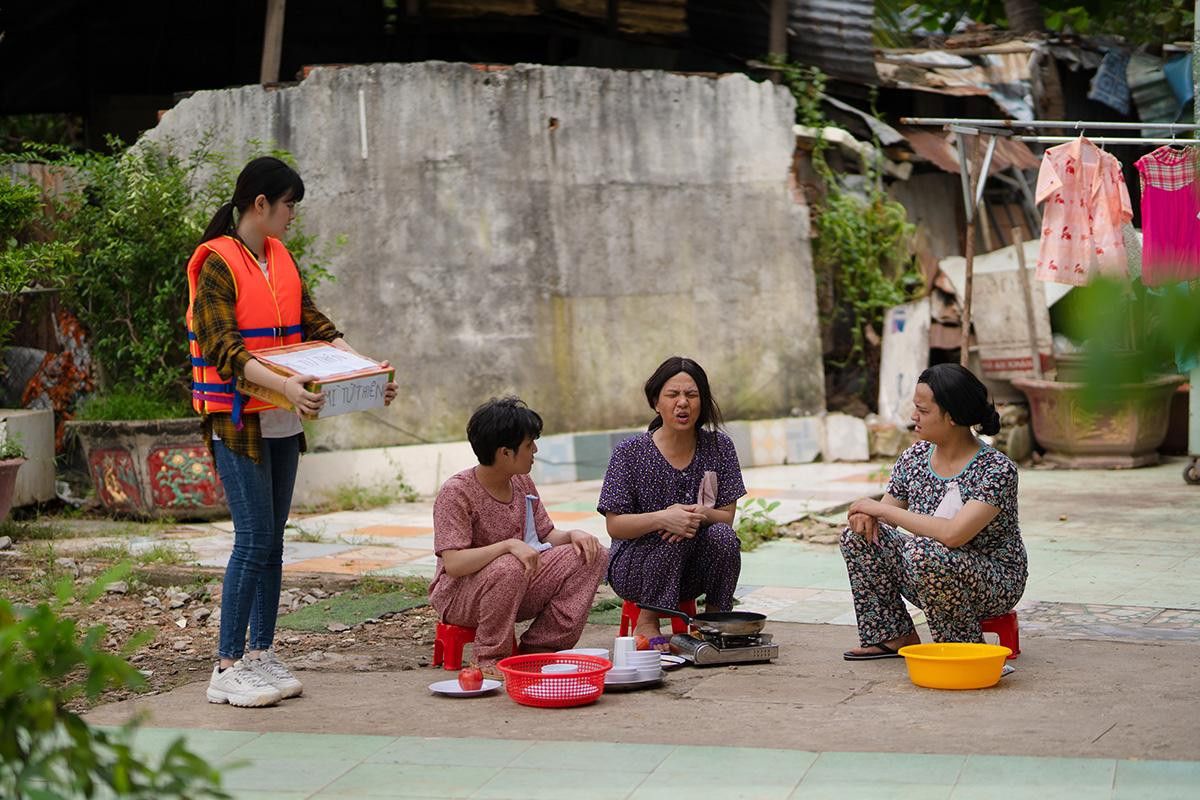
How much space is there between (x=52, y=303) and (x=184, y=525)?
1843 millimetres

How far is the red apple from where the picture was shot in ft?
15.5

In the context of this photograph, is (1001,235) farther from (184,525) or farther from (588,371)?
(184,525)

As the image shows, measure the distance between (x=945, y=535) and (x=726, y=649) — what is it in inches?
34.4

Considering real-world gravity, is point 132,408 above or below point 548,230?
below

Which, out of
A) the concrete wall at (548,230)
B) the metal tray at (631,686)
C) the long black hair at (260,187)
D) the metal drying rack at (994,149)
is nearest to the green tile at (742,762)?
the metal tray at (631,686)

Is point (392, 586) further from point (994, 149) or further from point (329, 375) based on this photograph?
point (994, 149)

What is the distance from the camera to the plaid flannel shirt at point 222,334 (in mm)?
4527

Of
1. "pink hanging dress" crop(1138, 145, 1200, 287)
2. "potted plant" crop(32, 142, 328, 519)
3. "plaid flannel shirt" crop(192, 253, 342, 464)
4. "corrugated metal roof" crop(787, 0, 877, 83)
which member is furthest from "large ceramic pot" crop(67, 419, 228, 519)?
"corrugated metal roof" crop(787, 0, 877, 83)

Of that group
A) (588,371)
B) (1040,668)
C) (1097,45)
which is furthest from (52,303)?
(1097,45)

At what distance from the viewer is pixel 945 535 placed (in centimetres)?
488

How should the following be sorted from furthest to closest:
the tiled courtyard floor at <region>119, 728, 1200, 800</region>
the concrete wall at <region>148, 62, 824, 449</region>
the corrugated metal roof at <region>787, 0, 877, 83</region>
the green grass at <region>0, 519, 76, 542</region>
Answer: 1. the corrugated metal roof at <region>787, 0, 877, 83</region>
2. the concrete wall at <region>148, 62, 824, 449</region>
3. the green grass at <region>0, 519, 76, 542</region>
4. the tiled courtyard floor at <region>119, 728, 1200, 800</region>

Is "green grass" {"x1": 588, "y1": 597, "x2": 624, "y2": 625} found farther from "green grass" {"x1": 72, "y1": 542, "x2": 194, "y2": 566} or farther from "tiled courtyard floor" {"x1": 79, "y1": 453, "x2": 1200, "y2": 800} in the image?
"green grass" {"x1": 72, "y1": 542, "x2": 194, "y2": 566}

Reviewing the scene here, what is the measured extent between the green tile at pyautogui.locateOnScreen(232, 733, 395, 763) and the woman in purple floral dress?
141 cm

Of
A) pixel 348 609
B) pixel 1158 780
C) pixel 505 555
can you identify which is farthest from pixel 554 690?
pixel 348 609
